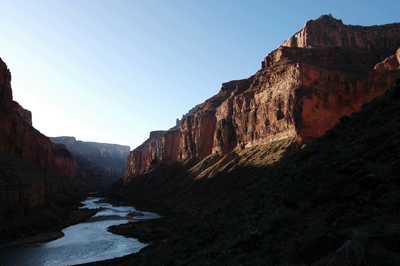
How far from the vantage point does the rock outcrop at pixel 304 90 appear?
45469mm

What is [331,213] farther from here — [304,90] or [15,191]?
[304,90]

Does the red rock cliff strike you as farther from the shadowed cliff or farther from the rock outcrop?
the rock outcrop

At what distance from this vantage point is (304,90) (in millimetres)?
46562

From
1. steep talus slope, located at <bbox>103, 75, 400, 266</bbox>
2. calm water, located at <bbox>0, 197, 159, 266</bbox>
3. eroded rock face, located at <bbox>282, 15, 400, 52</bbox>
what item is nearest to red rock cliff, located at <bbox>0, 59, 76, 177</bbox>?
calm water, located at <bbox>0, 197, 159, 266</bbox>

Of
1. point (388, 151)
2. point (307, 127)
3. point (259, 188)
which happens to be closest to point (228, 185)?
point (307, 127)

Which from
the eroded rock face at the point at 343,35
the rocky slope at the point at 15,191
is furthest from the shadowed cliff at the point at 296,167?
the rocky slope at the point at 15,191

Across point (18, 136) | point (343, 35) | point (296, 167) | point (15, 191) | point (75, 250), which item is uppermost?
point (343, 35)

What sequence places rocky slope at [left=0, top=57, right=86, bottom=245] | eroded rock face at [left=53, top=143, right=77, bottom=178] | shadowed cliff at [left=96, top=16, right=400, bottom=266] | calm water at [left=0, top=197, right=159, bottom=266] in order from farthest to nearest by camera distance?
eroded rock face at [left=53, top=143, right=77, bottom=178]
rocky slope at [left=0, top=57, right=86, bottom=245]
calm water at [left=0, top=197, right=159, bottom=266]
shadowed cliff at [left=96, top=16, right=400, bottom=266]

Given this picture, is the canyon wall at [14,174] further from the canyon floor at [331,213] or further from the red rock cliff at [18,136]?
the canyon floor at [331,213]

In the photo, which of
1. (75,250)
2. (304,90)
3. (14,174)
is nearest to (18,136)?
(14,174)

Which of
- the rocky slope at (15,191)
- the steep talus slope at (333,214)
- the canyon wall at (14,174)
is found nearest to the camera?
the steep talus slope at (333,214)

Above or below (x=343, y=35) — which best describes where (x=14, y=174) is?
below

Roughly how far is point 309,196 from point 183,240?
8.17 meters

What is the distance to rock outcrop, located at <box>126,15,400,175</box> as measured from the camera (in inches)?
1790
